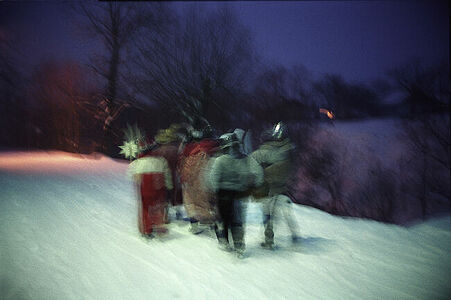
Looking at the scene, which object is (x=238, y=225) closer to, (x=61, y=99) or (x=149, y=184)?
(x=149, y=184)

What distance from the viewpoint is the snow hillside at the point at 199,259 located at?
3.49 metres

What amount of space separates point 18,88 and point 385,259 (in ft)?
77.5

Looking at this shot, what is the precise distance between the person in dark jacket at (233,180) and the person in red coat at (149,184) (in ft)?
4.21

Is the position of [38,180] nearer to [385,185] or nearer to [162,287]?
[162,287]

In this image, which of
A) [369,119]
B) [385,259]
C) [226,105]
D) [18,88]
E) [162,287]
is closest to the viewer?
[162,287]

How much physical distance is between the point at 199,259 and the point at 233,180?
1.43 metres

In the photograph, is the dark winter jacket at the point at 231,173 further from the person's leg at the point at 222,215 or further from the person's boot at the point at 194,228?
the person's boot at the point at 194,228

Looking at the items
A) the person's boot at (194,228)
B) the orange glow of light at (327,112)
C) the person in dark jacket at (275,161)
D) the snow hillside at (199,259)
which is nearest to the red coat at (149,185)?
the snow hillside at (199,259)

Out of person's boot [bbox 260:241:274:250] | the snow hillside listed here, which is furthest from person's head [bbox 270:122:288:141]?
the snow hillside

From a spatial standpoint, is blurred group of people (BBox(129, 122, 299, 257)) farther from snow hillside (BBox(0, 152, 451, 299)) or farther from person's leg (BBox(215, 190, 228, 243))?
snow hillside (BBox(0, 152, 451, 299))

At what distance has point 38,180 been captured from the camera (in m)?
8.56

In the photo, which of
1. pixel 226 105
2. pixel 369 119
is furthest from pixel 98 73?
pixel 369 119

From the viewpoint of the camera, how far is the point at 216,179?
4094 mm

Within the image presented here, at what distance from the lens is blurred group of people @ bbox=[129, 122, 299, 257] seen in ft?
13.5
